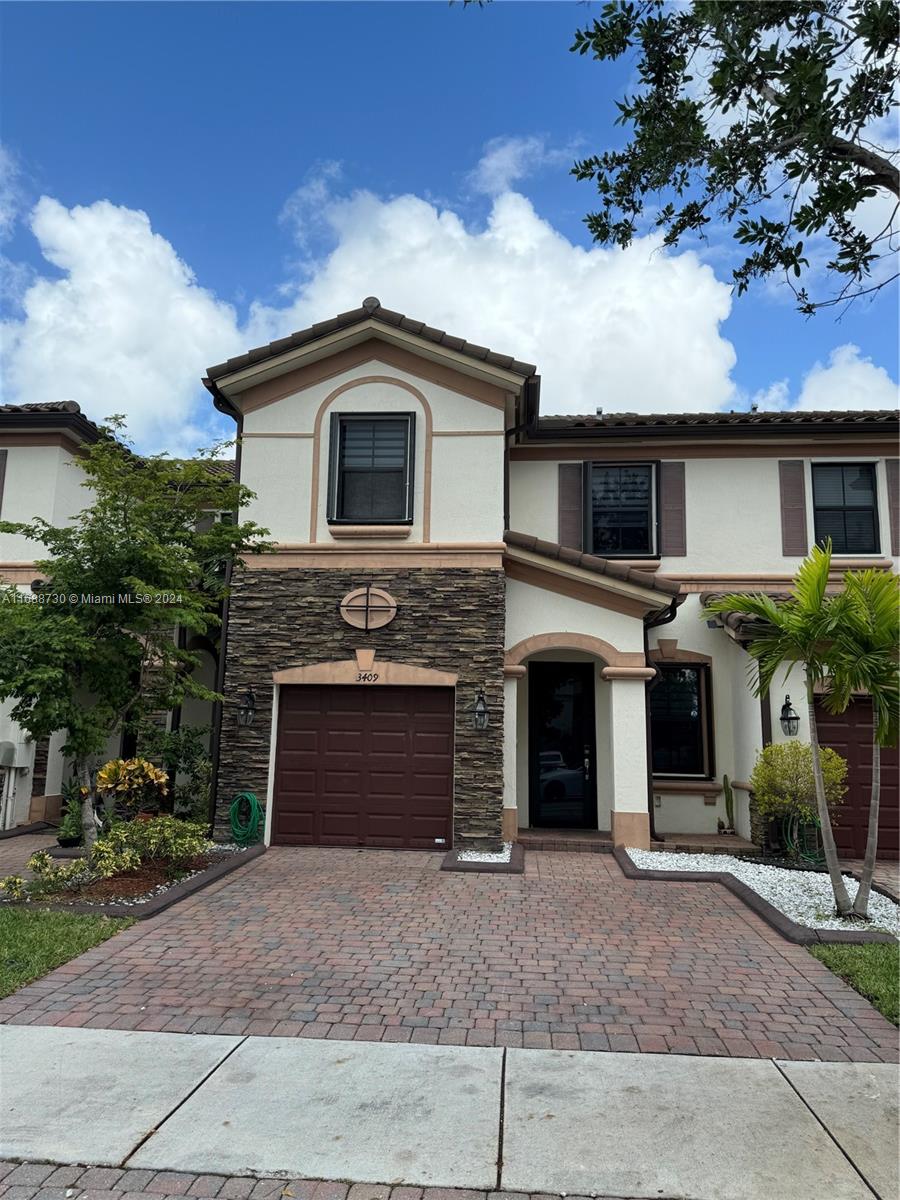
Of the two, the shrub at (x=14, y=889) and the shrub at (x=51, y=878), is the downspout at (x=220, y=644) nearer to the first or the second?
the shrub at (x=51, y=878)

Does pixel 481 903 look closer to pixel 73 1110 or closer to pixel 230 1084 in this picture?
pixel 230 1084

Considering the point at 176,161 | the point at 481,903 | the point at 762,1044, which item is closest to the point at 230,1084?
the point at 762,1044

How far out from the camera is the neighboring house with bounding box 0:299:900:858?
438 inches

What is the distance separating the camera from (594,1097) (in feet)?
13.8

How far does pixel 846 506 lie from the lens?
532 inches

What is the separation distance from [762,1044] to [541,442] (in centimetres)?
1055

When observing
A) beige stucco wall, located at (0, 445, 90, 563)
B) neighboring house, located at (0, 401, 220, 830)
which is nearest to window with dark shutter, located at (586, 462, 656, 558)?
neighboring house, located at (0, 401, 220, 830)

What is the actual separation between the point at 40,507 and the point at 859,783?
583 inches

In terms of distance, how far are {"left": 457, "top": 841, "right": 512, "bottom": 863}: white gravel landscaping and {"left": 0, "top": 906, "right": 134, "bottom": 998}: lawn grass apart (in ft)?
14.1

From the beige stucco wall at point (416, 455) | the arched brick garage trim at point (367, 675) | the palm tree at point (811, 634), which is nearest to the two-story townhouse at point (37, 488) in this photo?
the beige stucco wall at point (416, 455)

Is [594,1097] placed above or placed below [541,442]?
below

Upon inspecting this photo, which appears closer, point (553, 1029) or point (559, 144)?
point (553, 1029)

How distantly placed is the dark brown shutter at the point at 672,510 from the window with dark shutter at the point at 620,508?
Answer: 0.54ft

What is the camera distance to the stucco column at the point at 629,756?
11.0 m
